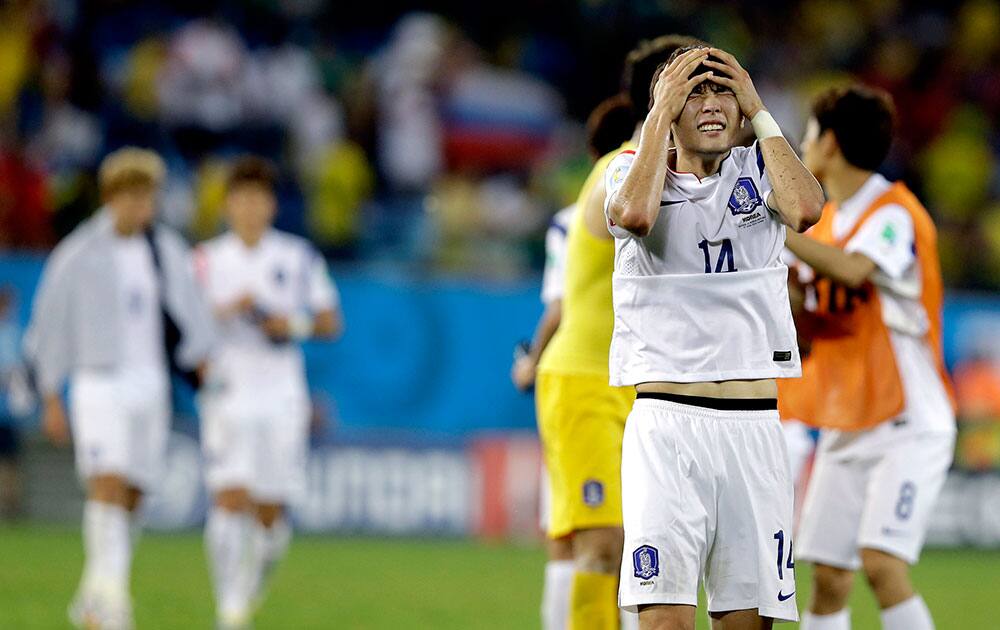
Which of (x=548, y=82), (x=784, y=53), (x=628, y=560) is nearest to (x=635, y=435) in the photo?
(x=628, y=560)

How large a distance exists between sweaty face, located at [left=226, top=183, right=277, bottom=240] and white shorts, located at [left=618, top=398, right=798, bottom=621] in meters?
5.84

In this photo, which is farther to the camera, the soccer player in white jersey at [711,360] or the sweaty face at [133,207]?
the sweaty face at [133,207]

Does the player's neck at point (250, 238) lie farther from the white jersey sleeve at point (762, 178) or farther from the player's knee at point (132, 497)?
the white jersey sleeve at point (762, 178)

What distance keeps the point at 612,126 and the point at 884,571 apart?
2.14m

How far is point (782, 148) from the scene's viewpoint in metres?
5.22

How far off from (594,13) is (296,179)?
5.01m

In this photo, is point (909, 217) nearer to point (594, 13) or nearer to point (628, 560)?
point (628, 560)

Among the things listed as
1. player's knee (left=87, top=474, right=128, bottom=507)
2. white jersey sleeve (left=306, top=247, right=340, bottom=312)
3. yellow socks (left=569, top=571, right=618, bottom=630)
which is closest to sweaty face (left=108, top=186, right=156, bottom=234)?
white jersey sleeve (left=306, top=247, right=340, bottom=312)

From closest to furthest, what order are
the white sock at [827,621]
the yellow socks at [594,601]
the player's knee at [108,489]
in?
the yellow socks at [594,601]
the white sock at [827,621]
the player's knee at [108,489]

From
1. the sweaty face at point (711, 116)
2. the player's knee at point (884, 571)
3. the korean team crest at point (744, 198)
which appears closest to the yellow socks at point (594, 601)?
the player's knee at point (884, 571)

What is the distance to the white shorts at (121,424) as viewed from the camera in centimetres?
966

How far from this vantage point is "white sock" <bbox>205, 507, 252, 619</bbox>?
10086 millimetres

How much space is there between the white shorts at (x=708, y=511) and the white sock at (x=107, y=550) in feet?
15.7

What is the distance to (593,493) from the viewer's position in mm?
6742
